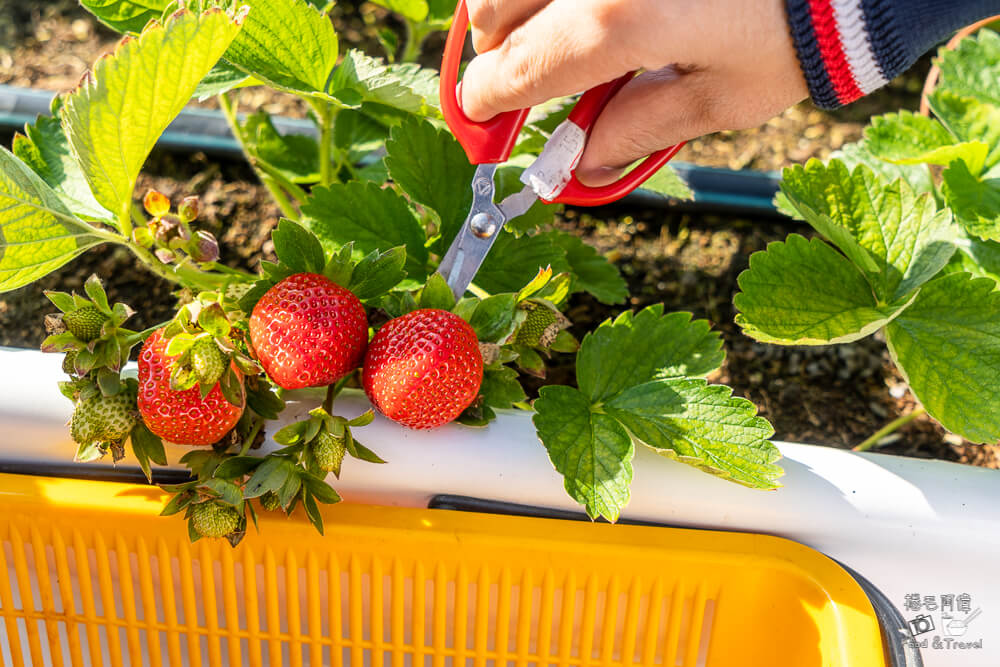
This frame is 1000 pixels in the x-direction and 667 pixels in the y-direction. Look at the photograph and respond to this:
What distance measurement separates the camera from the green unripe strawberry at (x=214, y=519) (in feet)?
2.02

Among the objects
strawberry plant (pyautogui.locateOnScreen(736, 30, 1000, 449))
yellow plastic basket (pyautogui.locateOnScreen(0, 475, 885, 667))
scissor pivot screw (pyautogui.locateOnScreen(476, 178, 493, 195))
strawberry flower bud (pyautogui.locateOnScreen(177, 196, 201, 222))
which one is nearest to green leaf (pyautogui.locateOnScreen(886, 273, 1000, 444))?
strawberry plant (pyautogui.locateOnScreen(736, 30, 1000, 449))

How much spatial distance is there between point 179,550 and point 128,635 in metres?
0.11

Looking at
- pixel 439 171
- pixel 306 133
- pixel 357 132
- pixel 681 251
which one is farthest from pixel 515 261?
pixel 306 133

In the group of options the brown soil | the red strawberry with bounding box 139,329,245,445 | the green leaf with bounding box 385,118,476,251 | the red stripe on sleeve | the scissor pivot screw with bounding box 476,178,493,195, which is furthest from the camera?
the brown soil

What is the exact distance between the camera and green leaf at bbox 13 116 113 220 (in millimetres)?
822

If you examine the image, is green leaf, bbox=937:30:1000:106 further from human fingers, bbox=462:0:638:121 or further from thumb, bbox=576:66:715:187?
human fingers, bbox=462:0:638:121

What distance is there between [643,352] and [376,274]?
242mm

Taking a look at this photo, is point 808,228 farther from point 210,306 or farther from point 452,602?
point 210,306

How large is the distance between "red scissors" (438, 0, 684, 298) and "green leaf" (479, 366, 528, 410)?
7cm

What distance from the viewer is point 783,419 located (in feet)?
3.42

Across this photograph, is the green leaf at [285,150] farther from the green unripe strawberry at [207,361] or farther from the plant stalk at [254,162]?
the green unripe strawberry at [207,361]

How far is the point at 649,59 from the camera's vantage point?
521mm

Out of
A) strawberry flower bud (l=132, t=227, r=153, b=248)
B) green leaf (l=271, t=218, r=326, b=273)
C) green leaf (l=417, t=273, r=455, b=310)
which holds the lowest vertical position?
green leaf (l=417, t=273, r=455, b=310)

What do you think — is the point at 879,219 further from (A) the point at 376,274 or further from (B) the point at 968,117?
(A) the point at 376,274
